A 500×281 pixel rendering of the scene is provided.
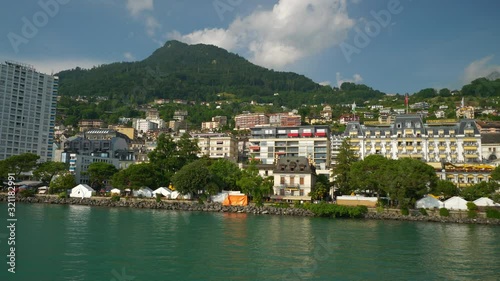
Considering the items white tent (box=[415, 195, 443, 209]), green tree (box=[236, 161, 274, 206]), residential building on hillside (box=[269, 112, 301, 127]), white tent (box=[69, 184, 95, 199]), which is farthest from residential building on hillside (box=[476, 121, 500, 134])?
white tent (box=[69, 184, 95, 199])

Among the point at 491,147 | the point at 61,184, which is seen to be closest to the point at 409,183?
the point at 491,147

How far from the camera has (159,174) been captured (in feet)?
233

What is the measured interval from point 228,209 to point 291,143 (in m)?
43.5

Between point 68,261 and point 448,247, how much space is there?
2505cm

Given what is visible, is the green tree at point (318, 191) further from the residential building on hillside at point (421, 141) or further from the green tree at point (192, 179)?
the residential building on hillside at point (421, 141)

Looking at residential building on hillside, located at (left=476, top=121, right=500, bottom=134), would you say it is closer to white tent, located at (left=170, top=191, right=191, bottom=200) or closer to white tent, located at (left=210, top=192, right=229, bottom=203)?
white tent, located at (left=210, top=192, right=229, bottom=203)

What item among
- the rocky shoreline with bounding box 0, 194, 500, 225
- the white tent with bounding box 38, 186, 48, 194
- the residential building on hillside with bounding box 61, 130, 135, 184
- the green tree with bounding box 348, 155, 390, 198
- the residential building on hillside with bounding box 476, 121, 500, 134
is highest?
the residential building on hillside with bounding box 476, 121, 500, 134

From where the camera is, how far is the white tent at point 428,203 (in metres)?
53.0

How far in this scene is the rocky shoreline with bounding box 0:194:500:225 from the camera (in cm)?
4956

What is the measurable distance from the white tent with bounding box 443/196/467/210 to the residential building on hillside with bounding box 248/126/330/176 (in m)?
40.2

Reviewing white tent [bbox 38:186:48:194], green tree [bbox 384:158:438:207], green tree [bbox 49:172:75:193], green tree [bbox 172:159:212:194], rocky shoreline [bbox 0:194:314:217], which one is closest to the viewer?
green tree [bbox 384:158:438:207]

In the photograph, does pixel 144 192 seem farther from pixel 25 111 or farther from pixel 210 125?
pixel 210 125

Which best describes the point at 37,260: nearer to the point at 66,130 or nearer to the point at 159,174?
the point at 159,174

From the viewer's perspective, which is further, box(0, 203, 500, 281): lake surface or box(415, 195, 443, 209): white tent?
box(415, 195, 443, 209): white tent
